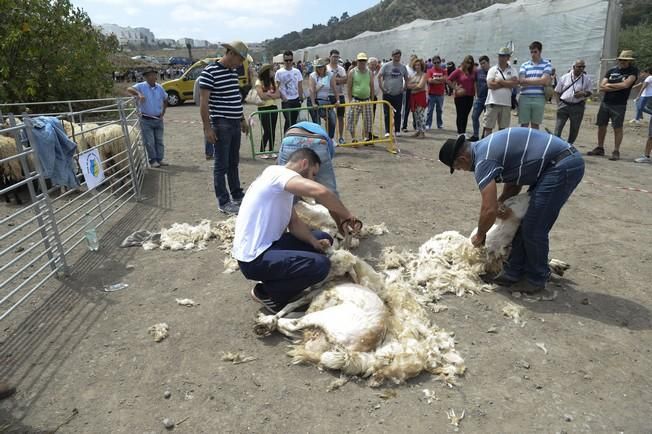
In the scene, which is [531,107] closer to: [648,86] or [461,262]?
[648,86]

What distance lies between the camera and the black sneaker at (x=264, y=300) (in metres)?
3.75

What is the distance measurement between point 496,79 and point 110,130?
778 cm

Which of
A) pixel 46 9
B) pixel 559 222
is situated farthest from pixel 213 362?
pixel 46 9

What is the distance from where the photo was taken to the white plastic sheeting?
721 inches

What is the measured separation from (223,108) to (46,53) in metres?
10.9

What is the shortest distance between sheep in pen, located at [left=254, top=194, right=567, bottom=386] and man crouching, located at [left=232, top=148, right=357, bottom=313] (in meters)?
0.17

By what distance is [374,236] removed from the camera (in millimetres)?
5535

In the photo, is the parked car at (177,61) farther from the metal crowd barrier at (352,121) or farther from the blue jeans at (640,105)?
the blue jeans at (640,105)

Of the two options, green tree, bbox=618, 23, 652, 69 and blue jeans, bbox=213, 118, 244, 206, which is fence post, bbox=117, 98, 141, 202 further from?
green tree, bbox=618, 23, 652, 69

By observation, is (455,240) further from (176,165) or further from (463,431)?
(176,165)

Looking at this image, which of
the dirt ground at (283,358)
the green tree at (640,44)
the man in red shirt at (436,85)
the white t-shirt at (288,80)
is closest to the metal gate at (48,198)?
the dirt ground at (283,358)

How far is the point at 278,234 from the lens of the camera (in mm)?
3615

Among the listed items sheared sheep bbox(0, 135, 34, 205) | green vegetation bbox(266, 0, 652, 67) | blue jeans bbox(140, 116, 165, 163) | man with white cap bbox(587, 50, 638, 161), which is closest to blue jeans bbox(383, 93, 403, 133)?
man with white cap bbox(587, 50, 638, 161)

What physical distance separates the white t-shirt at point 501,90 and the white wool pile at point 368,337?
23.6 ft
